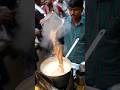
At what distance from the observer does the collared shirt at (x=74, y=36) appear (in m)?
0.98

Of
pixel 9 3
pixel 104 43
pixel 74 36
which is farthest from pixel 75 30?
pixel 9 3

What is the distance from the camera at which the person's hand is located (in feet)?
3.17

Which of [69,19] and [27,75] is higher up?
[69,19]

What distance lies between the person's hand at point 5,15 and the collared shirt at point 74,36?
24 cm

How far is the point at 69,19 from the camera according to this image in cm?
98

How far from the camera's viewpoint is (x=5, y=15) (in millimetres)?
980

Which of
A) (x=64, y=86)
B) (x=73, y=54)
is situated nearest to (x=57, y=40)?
(x=73, y=54)

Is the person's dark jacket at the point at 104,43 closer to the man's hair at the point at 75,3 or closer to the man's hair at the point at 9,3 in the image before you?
the man's hair at the point at 75,3

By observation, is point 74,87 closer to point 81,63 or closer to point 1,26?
point 81,63

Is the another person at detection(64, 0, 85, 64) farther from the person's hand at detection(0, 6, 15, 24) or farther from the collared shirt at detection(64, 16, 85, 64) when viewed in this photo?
the person's hand at detection(0, 6, 15, 24)

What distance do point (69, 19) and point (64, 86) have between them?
0.94ft

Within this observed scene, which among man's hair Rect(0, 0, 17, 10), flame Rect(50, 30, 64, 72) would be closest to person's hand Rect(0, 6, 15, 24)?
man's hair Rect(0, 0, 17, 10)

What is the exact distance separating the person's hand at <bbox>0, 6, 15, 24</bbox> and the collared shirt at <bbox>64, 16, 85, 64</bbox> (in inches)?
9.4

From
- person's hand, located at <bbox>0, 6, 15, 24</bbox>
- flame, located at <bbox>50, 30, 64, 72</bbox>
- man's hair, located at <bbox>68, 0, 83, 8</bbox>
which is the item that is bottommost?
flame, located at <bbox>50, 30, 64, 72</bbox>
